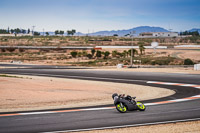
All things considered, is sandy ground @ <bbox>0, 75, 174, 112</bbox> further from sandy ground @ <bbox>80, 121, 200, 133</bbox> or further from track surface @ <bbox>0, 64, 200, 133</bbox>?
sandy ground @ <bbox>80, 121, 200, 133</bbox>

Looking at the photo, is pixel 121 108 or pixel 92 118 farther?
pixel 121 108

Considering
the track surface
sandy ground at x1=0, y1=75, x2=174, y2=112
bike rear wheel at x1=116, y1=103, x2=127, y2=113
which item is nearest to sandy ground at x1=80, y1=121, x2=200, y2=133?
the track surface

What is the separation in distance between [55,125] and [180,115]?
6850mm

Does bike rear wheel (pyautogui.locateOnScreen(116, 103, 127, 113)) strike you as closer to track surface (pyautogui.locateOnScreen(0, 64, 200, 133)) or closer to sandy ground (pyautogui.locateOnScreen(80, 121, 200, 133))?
track surface (pyautogui.locateOnScreen(0, 64, 200, 133))

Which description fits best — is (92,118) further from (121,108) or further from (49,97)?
(49,97)

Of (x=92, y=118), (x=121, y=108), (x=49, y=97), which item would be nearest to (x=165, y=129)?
(x=121, y=108)

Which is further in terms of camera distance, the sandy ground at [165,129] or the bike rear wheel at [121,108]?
the bike rear wheel at [121,108]

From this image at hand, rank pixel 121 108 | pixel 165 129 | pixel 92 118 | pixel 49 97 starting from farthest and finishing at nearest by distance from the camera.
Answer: pixel 49 97 → pixel 121 108 → pixel 92 118 → pixel 165 129

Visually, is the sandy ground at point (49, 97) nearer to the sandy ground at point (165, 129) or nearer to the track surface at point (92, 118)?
the track surface at point (92, 118)

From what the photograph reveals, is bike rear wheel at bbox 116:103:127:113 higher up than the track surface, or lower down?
higher up

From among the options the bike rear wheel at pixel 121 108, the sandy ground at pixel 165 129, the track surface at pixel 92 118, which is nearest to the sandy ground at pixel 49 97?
the track surface at pixel 92 118

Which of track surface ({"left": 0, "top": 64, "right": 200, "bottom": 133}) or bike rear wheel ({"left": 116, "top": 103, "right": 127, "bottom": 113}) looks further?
bike rear wheel ({"left": 116, "top": 103, "right": 127, "bottom": 113})

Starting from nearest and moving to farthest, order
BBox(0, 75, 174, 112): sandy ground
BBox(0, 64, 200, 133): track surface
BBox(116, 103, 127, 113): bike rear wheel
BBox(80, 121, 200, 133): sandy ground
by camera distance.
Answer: BBox(80, 121, 200, 133): sandy ground → BBox(0, 64, 200, 133): track surface → BBox(116, 103, 127, 113): bike rear wheel → BBox(0, 75, 174, 112): sandy ground

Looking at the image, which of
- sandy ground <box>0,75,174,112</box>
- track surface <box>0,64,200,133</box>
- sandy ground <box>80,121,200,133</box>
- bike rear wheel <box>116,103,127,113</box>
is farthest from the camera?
sandy ground <box>0,75,174,112</box>
